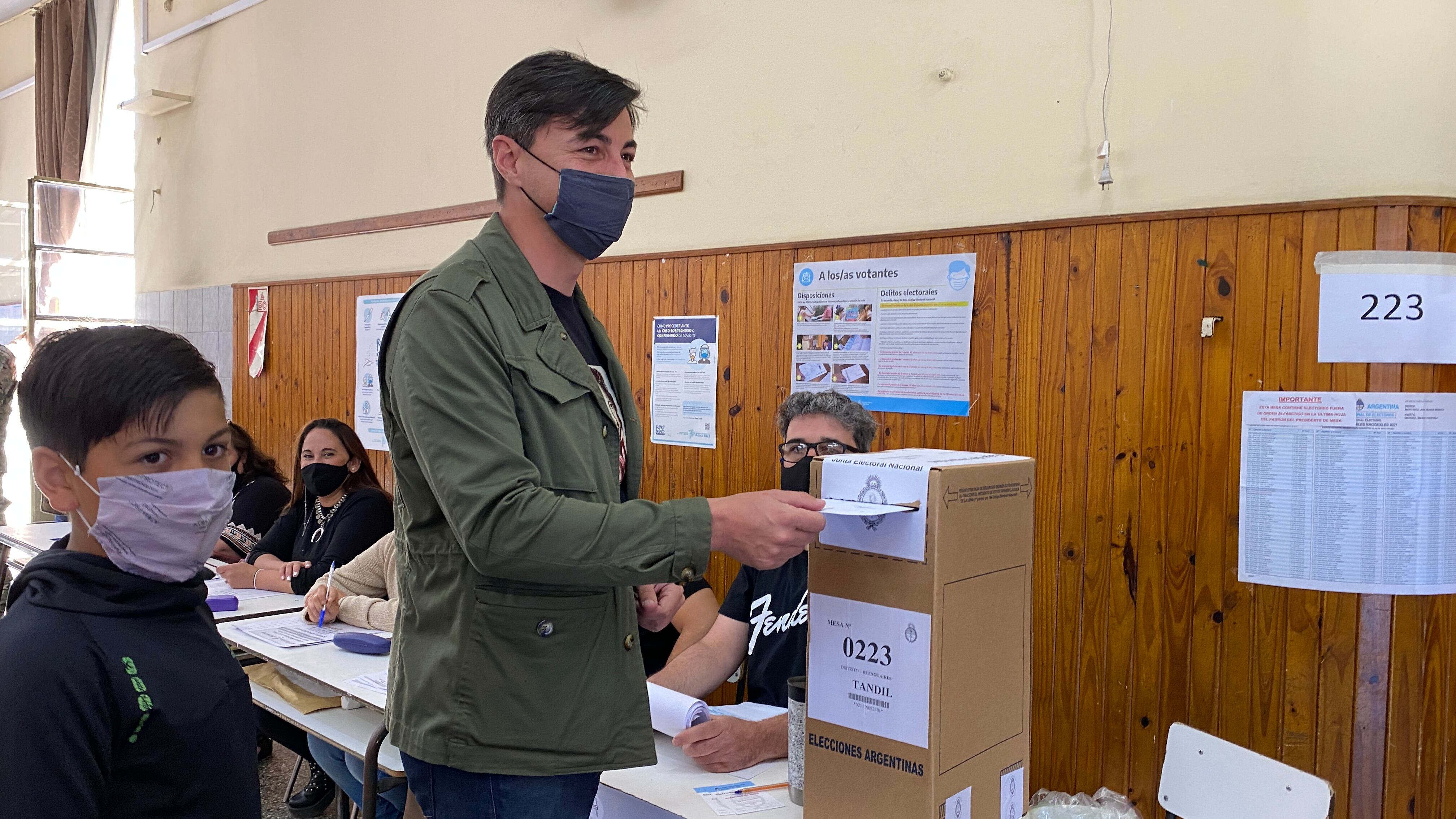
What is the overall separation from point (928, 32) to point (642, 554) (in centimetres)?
229

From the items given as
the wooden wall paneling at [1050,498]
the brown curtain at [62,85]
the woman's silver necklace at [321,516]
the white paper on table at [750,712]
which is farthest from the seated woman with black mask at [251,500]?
the brown curtain at [62,85]

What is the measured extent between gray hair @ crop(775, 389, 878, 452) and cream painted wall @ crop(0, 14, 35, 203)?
27.7ft

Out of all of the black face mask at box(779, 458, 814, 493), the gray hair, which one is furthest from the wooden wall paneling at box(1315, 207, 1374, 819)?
the black face mask at box(779, 458, 814, 493)

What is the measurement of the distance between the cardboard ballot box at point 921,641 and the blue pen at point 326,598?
1969 mm

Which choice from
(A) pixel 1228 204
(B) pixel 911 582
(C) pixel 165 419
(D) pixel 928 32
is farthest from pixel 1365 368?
(C) pixel 165 419

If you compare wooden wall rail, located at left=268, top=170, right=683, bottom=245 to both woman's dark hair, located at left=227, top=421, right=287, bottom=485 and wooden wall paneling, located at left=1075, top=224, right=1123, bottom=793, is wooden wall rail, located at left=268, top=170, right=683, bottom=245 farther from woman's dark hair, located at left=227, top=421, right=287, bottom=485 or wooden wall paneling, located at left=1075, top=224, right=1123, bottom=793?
wooden wall paneling, located at left=1075, top=224, right=1123, bottom=793

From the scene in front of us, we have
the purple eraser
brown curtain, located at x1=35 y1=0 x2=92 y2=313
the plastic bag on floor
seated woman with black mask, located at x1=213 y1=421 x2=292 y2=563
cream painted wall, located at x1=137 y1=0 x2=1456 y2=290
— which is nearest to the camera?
the plastic bag on floor

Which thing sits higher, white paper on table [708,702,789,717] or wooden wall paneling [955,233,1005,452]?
wooden wall paneling [955,233,1005,452]

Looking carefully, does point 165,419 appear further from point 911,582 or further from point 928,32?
point 928,32

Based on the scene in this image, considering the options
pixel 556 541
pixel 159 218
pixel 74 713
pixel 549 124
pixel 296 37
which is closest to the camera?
pixel 74 713

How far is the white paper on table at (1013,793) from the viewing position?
4.23 feet

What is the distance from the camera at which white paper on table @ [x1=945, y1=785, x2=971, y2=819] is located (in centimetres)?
118

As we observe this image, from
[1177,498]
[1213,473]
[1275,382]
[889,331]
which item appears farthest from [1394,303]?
[889,331]

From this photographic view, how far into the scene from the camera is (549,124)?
1.30 m
